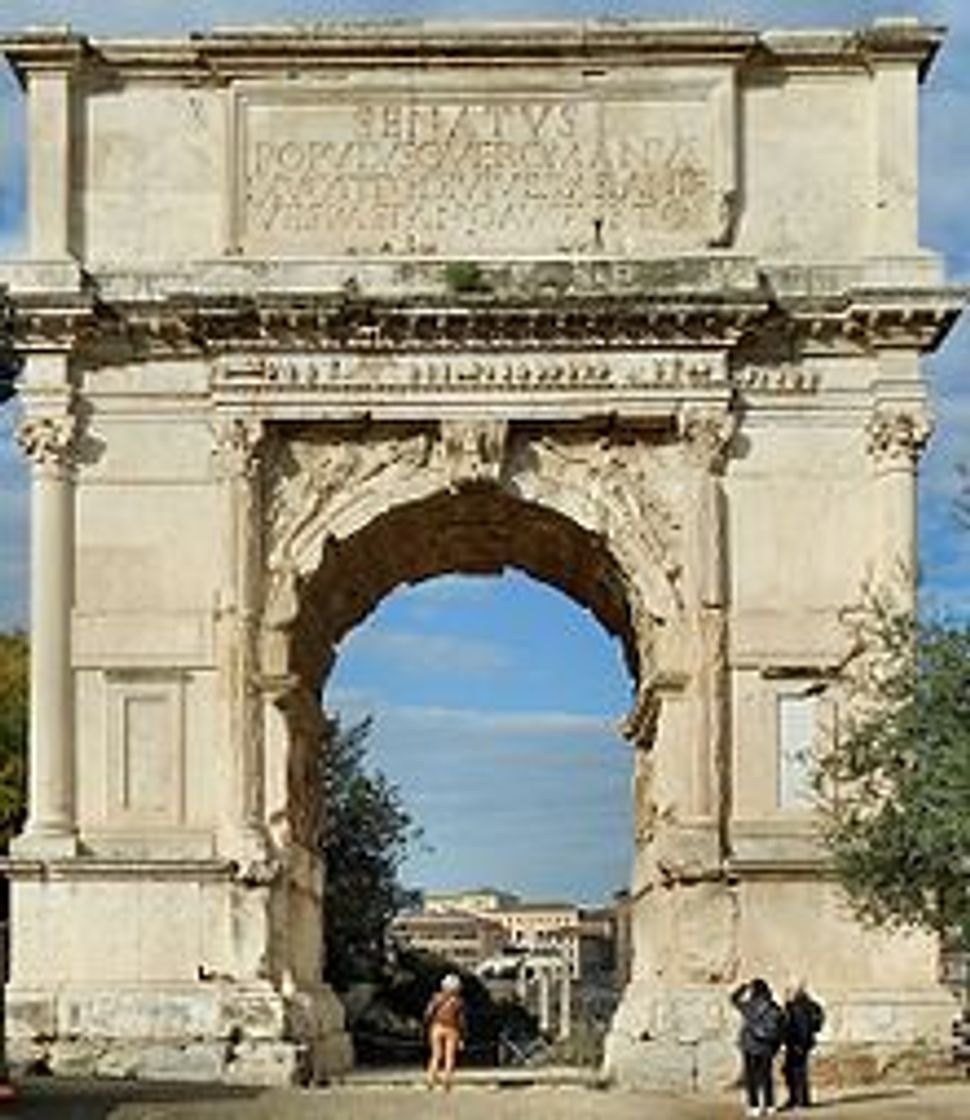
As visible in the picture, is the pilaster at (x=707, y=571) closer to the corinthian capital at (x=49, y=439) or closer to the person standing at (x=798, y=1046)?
the person standing at (x=798, y=1046)

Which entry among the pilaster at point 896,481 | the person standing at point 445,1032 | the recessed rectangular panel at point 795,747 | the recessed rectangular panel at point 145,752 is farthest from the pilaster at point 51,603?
the pilaster at point 896,481

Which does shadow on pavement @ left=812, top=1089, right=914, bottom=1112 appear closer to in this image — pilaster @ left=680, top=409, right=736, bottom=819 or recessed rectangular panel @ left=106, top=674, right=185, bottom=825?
pilaster @ left=680, top=409, right=736, bottom=819

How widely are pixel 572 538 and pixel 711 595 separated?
1902mm

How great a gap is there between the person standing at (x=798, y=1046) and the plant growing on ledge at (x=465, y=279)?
6.61 meters

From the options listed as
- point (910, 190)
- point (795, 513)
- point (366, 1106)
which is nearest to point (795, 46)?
point (910, 190)

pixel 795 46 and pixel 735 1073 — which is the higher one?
pixel 795 46

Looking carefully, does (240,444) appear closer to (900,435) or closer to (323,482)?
(323,482)

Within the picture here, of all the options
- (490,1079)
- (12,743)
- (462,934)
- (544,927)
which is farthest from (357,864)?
(544,927)

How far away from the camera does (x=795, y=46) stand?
2778cm

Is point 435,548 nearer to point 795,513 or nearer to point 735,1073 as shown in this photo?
point 795,513

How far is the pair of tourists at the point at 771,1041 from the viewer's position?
23.8 meters

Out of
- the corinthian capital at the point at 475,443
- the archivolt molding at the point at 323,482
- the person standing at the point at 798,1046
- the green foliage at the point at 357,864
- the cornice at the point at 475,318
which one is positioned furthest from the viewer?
the green foliage at the point at 357,864

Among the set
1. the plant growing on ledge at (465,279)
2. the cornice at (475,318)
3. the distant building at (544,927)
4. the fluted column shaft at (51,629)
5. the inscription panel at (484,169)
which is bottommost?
the distant building at (544,927)

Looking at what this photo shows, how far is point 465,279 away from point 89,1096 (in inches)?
303
